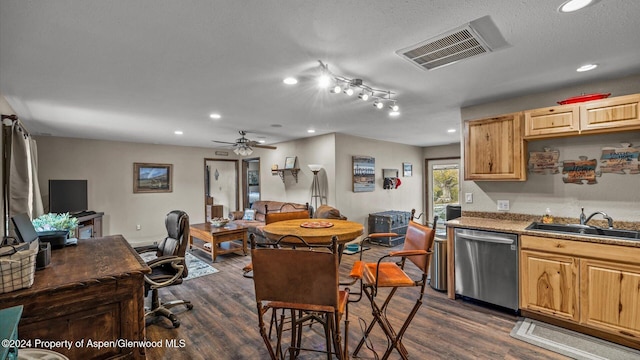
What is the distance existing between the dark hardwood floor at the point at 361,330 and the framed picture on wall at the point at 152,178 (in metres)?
3.95

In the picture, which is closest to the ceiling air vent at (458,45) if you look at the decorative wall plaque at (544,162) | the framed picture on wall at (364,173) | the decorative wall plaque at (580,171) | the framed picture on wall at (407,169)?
the decorative wall plaque at (544,162)

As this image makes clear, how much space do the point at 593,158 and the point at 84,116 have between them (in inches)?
248

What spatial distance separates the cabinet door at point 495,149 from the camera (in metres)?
2.99

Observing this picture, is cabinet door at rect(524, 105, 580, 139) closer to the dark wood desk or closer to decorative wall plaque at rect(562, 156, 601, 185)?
decorative wall plaque at rect(562, 156, 601, 185)

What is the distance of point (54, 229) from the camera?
240 cm

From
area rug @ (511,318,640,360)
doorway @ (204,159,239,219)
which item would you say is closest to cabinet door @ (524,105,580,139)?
area rug @ (511,318,640,360)

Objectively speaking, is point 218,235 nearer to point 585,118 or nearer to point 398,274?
point 398,274

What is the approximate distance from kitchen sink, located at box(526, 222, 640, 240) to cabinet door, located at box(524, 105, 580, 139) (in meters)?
0.95

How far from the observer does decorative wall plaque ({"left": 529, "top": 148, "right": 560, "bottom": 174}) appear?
300cm

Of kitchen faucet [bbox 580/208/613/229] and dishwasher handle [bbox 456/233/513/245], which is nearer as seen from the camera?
kitchen faucet [bbox 580/208/613/229]

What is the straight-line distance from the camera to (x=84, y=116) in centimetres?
389

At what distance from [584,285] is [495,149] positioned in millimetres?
1507

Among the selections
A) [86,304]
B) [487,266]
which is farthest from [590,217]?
[86,304]

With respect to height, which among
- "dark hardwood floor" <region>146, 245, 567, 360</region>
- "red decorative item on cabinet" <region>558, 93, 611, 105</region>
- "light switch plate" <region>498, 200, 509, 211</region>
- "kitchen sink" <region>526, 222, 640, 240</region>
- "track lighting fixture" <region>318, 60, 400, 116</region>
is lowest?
"dark hardwood floor" <region>146, 245, 567, 360</region>
